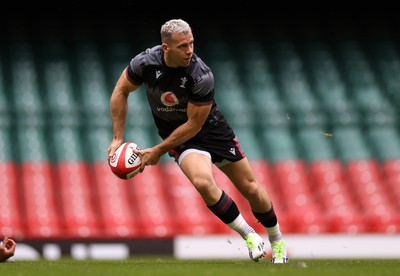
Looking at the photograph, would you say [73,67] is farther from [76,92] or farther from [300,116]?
[300,116]

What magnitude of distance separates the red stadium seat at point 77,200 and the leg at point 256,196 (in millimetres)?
4001

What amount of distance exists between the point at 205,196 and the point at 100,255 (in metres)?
4.11

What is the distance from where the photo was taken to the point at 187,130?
6906 millimetres

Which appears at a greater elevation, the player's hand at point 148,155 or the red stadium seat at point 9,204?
the player's hand at point 148,155

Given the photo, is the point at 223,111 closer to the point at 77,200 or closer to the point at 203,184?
the point at 77,200

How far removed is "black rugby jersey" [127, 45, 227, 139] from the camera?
6.87 meters

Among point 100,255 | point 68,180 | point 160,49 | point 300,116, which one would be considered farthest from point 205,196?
point 300,116

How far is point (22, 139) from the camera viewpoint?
13.2 m

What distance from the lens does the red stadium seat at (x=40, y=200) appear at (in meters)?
11.4

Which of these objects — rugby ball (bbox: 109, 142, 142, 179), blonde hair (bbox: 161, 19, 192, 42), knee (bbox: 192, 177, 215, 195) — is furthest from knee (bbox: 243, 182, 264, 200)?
blonde hair (bbox: 161, 19, 192, 42)

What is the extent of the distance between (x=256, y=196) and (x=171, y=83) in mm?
1125

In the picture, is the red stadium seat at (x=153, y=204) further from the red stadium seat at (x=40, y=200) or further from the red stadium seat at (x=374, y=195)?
the red stadium seat at (x=374, y=195)

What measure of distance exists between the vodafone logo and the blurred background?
402 centimetres

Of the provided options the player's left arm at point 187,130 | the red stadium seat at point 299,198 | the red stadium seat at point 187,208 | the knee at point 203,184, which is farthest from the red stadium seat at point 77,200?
the knee at point 203,184
